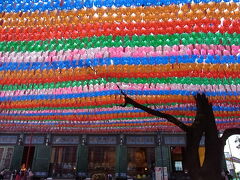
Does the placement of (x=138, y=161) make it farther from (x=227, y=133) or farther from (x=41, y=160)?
(x=227, y=133)

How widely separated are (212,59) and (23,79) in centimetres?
445

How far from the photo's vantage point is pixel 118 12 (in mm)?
3260

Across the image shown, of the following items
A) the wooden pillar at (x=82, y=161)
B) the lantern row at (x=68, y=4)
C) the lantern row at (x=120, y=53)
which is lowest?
the wooden pillar at (x=82, y=161)

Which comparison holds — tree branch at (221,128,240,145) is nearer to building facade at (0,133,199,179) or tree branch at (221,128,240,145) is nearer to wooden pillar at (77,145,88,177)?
building facade at (0,133,199,179)

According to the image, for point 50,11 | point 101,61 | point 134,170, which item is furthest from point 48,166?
point 50,11

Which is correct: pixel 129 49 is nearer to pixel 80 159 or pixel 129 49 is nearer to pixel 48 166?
pixel 80 159

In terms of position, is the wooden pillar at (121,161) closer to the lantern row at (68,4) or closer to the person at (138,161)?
the person at (138,161)

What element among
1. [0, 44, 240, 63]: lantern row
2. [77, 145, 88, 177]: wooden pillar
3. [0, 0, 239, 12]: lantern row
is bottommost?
[77, 145, 88, 177]: wooden pillar

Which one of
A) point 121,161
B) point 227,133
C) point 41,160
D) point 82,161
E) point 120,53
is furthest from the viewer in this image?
point 41,160

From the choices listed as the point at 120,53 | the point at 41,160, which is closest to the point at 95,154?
the point at 41,160

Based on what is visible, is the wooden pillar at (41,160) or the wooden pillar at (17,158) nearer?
the wooden pillar at (41,160)

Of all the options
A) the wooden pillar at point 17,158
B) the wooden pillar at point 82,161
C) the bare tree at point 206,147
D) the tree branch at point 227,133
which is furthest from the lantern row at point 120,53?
the wooden pillar at point 17,158

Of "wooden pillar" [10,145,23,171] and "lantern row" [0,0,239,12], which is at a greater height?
"lantern row" [0,0,239,12]

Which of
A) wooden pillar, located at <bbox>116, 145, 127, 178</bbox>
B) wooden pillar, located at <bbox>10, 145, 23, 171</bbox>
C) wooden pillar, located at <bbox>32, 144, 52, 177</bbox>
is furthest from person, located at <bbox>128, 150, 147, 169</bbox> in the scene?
wooden pillar, located at <bbox>10, 145, 23, 171</bbox>
